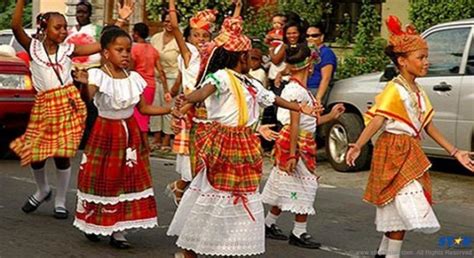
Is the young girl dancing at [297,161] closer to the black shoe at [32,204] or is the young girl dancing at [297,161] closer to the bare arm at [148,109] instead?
the bare arm at [148,109]

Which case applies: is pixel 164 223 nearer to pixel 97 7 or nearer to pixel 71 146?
pixel 71 146

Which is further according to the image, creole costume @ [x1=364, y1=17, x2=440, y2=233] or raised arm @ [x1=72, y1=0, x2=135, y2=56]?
raised arm @ [x1=72, y1=0, x2=135, y2=56]

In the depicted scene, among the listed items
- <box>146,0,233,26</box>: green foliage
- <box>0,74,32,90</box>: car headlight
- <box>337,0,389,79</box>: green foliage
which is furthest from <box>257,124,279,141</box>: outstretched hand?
<box>146,0,233,26</box>: green foliage

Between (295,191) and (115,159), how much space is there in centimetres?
144

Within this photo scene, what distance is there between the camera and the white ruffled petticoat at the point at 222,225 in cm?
652

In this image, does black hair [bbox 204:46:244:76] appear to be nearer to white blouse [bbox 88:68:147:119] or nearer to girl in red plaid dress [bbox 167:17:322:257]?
Result: girl in red plaid dress [bbox 167:17:322:257]

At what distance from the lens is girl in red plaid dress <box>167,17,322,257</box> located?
6.54 metres

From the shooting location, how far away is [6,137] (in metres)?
13.5

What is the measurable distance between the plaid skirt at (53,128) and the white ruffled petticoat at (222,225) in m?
2.08

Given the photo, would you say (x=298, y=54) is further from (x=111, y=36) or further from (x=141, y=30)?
(x=141, y=30)

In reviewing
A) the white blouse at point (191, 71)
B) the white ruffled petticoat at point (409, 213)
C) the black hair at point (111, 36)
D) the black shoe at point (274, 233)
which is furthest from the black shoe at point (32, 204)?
the white ruffled petticoat at point (409, 213)

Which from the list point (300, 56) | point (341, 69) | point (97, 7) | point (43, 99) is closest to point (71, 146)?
point (43, 99)

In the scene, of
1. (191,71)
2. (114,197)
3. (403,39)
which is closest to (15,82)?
(191,71)

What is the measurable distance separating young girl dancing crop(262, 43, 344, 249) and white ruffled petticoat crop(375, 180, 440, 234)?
1124mm
